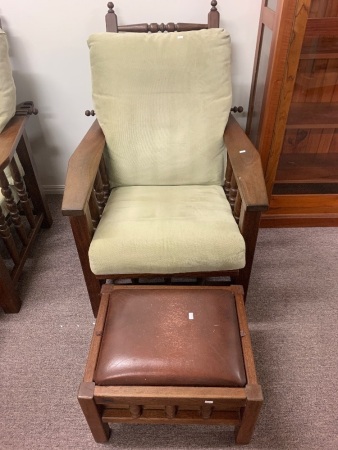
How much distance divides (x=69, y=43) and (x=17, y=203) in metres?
0.75

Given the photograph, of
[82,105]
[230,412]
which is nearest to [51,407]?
[230,412]

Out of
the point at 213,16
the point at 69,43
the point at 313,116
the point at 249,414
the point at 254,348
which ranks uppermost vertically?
the point at 213,16

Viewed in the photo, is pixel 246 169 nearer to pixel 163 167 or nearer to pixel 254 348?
pixel 163 167

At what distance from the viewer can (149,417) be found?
954 millimetres

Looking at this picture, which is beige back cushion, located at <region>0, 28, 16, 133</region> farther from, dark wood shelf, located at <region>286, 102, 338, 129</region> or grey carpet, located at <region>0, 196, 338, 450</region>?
dark wood shelf, located at <region>286, 102, 338, 129</region>

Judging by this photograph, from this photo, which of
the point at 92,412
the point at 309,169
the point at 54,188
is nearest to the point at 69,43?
the point at 54,188

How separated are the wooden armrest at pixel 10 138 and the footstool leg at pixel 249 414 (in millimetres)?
1049

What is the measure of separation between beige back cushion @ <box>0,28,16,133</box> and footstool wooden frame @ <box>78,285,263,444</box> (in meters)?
0.87

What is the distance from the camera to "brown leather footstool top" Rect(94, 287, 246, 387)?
86cm

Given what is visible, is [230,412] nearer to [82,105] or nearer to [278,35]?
[278,35]

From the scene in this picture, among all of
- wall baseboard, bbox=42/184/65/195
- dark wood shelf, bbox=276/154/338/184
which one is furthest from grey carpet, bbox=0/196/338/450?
wall baseboard, bbox=42/184/65/195

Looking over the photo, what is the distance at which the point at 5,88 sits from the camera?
4.40ft

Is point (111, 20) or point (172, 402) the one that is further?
point (111, 20)

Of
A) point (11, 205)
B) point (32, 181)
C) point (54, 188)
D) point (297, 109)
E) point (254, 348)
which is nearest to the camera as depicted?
point (254, 348)
